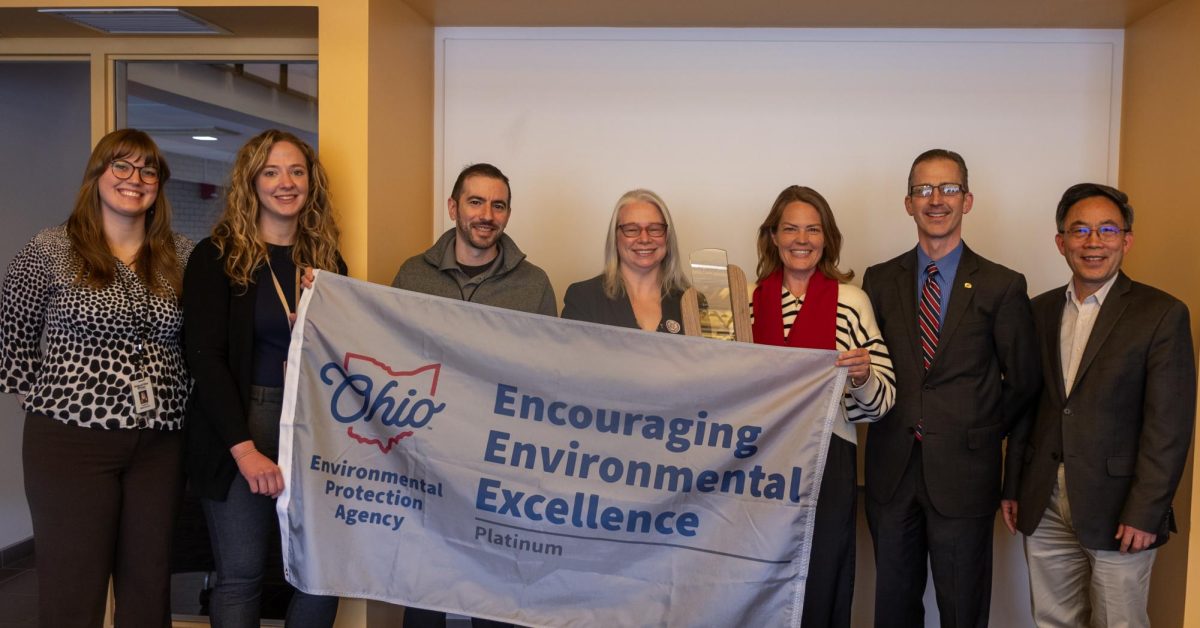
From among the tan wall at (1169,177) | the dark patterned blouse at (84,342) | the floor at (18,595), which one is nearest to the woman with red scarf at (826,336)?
the tan wall at (1169,177)

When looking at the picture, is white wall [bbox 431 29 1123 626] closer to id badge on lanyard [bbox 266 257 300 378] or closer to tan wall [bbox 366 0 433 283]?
tan wall [bbox 366 0 433 283]

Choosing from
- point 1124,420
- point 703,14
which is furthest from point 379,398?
point 1124,420

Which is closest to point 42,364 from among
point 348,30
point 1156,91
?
point 348,30

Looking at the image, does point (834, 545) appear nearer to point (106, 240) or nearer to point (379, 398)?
point (379, 398)

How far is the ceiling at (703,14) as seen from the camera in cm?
338

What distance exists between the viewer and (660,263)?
9.64ft

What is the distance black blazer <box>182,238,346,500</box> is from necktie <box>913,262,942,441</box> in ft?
6.88

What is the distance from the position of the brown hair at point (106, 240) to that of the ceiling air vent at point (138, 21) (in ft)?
2.78

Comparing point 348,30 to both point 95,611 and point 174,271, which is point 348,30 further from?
point 95,611

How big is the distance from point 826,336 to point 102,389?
2.15m

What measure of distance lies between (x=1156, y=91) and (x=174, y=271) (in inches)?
143

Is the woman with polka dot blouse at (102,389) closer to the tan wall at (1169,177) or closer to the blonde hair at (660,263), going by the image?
the blonde hair at (660,263)

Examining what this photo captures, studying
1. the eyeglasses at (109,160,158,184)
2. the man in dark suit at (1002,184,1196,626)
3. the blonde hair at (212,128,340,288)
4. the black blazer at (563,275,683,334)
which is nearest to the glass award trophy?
the black blazer at (563,275,683,334)

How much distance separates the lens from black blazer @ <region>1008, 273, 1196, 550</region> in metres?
2.60
